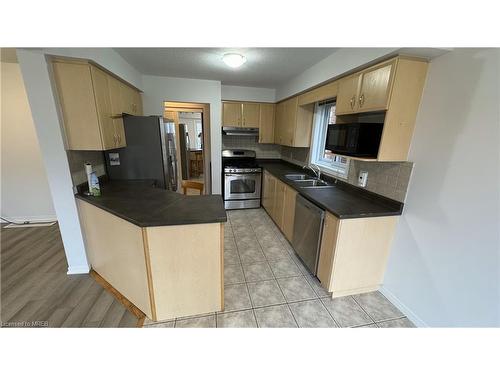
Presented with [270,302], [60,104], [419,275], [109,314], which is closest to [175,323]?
[109,314]

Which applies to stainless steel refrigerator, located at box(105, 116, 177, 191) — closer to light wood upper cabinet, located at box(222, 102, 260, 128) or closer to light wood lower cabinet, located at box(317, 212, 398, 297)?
light wood upper cabinet, located at box(222, 102, 260, 128)

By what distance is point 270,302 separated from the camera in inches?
72.3

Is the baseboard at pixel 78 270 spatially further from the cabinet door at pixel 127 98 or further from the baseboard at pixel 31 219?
the cabinet door at pixel 127 98

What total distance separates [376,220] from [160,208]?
1.86m

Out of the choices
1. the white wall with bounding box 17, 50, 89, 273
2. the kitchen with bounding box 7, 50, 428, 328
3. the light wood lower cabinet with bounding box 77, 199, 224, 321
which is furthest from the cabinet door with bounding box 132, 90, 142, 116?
the light wood lower cabinet with bounding box 77, 199, 224, 321

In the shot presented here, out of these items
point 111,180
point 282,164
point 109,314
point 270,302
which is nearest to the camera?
point 109,314

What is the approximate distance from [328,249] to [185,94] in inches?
127

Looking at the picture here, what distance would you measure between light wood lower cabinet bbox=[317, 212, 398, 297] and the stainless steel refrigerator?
2.11 metres

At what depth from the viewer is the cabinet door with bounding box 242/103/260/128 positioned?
386 centimetres

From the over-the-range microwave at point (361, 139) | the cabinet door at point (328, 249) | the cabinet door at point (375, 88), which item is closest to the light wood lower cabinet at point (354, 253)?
the cabinet door at point (328, 249)

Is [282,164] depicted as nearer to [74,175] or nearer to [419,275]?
[419,275]

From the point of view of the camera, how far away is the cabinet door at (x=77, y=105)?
67.1 inches

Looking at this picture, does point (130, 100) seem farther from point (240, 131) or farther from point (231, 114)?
point (240, 131)

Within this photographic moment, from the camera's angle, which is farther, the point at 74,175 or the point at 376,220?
the point at 74,175
